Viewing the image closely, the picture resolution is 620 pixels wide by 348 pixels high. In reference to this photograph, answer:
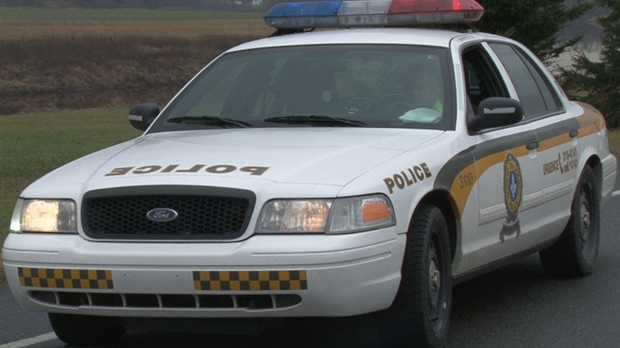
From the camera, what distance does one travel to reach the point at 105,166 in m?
5.89

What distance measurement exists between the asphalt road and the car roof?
1.42m

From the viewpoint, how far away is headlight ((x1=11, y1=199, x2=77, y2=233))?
562 centimetres

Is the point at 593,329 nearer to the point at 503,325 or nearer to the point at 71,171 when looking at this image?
the point at 503,325

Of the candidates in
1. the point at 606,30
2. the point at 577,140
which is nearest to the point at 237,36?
the point at 606,30

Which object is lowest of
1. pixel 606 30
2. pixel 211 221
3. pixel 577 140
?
pixel 606 30

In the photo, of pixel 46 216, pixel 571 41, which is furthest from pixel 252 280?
pixel 571 41

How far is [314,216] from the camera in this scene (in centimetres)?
534

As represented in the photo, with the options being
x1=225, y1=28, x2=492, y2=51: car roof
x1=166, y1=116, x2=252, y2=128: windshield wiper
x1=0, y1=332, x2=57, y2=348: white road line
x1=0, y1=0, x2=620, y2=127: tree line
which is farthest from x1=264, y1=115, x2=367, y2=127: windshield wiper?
x1=0, y1=0, x2=620, y2=127: tree line

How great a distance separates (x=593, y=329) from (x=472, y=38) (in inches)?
68.5

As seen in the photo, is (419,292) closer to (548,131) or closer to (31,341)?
(31,341)

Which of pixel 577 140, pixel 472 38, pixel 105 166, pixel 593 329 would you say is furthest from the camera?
pixel 577 140

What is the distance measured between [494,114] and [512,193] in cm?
46

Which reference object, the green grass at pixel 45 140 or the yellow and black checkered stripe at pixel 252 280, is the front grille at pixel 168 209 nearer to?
the yellow and black checkered stripe at pixel 252 280

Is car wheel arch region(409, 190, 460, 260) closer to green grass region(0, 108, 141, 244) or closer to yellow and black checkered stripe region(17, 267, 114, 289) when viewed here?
yellow and black checkered stripe region(17, 267, 114, 289)
